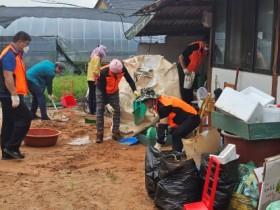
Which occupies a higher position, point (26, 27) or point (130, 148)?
point (26, 27)

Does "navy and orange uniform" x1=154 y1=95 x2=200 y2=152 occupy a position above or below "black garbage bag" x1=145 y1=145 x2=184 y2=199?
above

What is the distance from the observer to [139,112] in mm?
7898

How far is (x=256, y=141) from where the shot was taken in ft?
15.0

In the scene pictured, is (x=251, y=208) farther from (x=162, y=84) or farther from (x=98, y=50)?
(x=98, y=50)

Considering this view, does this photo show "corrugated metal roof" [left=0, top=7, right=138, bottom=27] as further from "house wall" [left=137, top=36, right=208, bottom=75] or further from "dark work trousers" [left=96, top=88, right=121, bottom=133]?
"dark work trousers" [left=96, top=88, right=121, bottom=133]

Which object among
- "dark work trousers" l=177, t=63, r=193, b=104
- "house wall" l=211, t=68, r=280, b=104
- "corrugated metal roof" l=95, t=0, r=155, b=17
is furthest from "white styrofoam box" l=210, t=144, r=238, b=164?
"corrugated metal roof" l=95, t=0, r=155, b=17

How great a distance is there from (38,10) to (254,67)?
2456cm

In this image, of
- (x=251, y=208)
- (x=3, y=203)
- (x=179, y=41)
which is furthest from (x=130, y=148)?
(x=179, y=41)

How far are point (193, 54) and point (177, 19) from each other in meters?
3.24

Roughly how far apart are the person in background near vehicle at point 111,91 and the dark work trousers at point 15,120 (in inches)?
62.6

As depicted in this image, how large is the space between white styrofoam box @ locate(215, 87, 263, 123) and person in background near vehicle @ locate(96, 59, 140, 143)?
271 cm

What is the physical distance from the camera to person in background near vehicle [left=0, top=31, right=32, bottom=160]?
6.02m

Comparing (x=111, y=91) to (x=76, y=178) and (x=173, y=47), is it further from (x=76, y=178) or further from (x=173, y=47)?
(x=173, y=47)

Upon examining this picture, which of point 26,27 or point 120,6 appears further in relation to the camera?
point 120,6
